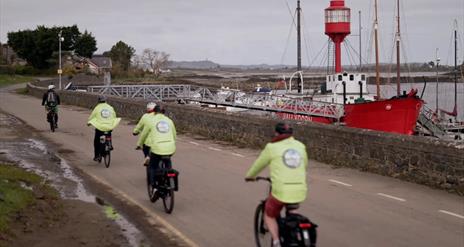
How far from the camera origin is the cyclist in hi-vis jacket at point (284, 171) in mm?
6770

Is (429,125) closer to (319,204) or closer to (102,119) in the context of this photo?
(102,119)

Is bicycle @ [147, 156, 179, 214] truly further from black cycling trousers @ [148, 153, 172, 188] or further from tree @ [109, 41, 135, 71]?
tree @ [109, 41, 135, 71]

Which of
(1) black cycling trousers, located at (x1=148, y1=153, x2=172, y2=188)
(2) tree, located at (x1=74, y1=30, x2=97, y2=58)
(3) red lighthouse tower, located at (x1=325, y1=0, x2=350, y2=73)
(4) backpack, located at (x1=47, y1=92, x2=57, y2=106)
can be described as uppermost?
(2) tree, located at (x1=74, y1=30, x2=97, y2=58)

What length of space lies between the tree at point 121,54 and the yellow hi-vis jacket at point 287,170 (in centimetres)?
12272

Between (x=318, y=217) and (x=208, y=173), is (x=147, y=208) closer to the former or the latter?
(x=318, y=217)

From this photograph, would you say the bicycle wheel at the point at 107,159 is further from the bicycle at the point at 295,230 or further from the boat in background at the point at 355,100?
the boat in background at the point at 355,100

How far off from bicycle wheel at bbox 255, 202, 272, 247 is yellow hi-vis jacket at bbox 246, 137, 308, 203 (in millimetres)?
847

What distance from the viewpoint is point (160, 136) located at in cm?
1088

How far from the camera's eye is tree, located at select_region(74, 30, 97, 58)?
124500mm

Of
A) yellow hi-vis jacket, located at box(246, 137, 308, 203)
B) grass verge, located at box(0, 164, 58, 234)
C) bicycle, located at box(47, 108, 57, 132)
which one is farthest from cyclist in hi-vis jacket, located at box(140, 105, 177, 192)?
bicycle, located at box(47, 108, 57, 132)

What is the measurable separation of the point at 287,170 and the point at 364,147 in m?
8.16

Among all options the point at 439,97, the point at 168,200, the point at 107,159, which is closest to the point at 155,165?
the point at 168,200

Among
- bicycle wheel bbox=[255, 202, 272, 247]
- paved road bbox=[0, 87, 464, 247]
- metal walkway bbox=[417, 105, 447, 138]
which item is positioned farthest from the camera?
metal walkway bbox=[417, 105, 447, 138]

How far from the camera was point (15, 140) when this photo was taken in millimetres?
21859
